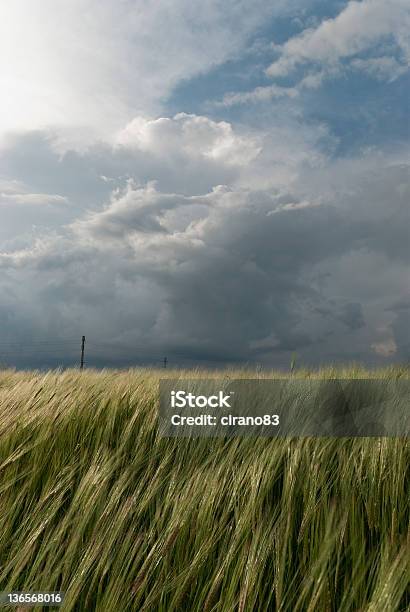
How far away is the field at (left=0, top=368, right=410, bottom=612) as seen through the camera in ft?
5.45

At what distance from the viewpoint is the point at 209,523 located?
1869 millimetres

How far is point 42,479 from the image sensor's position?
2445mm

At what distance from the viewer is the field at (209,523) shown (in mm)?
1661

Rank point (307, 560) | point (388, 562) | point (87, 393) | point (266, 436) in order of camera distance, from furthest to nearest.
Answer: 1. point (87, 393)
2. point (266, 436)
3. point (307, 560)
4. point (388, 562)

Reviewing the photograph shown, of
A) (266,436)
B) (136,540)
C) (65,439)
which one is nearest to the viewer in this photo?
(136,540)

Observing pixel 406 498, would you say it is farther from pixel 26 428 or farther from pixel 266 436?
pixel 26 428

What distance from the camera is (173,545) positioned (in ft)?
5.98

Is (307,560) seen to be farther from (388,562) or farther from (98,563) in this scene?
(98,563)

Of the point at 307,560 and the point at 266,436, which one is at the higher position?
the point at 266,436

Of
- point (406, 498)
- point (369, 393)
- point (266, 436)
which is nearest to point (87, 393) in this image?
point (266, 436)

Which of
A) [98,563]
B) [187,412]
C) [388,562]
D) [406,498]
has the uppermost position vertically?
[187,412]

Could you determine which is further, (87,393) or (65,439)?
(87,393)

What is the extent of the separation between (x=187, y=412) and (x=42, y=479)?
2.68ft

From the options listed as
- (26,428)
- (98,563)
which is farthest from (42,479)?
(98,563)
